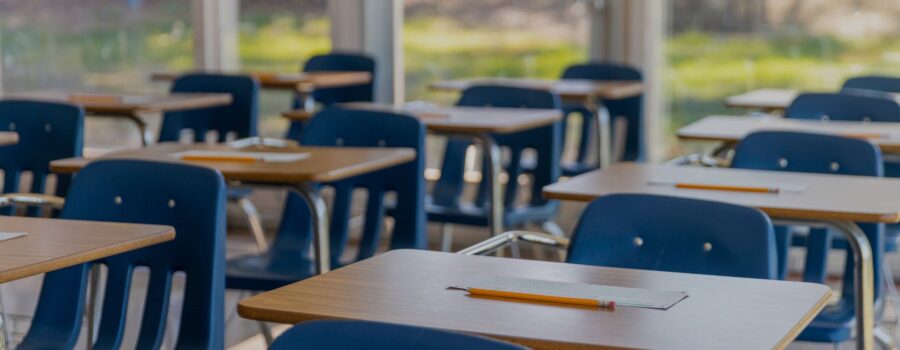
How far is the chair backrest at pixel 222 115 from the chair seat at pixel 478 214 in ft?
3.48

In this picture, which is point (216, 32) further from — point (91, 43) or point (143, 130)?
point (143, 130)

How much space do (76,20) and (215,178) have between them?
5.18 m

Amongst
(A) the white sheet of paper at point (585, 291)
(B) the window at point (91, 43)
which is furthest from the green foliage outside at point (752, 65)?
(A) the white sheet of paper at point (585, 291)

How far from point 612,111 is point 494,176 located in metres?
1.65

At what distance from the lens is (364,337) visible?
148 centimetres

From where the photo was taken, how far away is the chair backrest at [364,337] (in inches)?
56.8

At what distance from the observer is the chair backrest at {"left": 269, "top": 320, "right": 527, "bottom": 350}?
56.8 inches

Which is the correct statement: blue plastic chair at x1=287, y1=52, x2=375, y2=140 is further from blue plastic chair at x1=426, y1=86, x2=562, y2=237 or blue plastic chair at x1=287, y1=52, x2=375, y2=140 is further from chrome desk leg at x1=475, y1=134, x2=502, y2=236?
chrome desk leg at x1=475, y1=134, x2=502, y2=236

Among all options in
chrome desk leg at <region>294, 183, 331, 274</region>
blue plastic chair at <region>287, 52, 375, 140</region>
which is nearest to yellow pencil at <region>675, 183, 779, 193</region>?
chrome desk leg at <region>294, 183, 331, 274</region>

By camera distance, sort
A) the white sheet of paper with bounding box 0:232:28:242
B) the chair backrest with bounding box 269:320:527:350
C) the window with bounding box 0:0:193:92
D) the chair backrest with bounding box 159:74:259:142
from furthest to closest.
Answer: the window with bounding box 0:0:193:92 < the chair backrest with bounding box 159:74:259:142 < the white sheet of paper with bounding box 0:232:28:242 < the chair backrest with bounding box 269:320:527:350

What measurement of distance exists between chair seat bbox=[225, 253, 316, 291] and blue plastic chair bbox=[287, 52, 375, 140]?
106 inches

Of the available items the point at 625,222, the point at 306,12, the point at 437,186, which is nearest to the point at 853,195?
the point at 625,222

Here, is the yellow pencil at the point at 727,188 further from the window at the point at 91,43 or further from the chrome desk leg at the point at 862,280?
the window at the point at 91,43

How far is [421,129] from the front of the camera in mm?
3988
